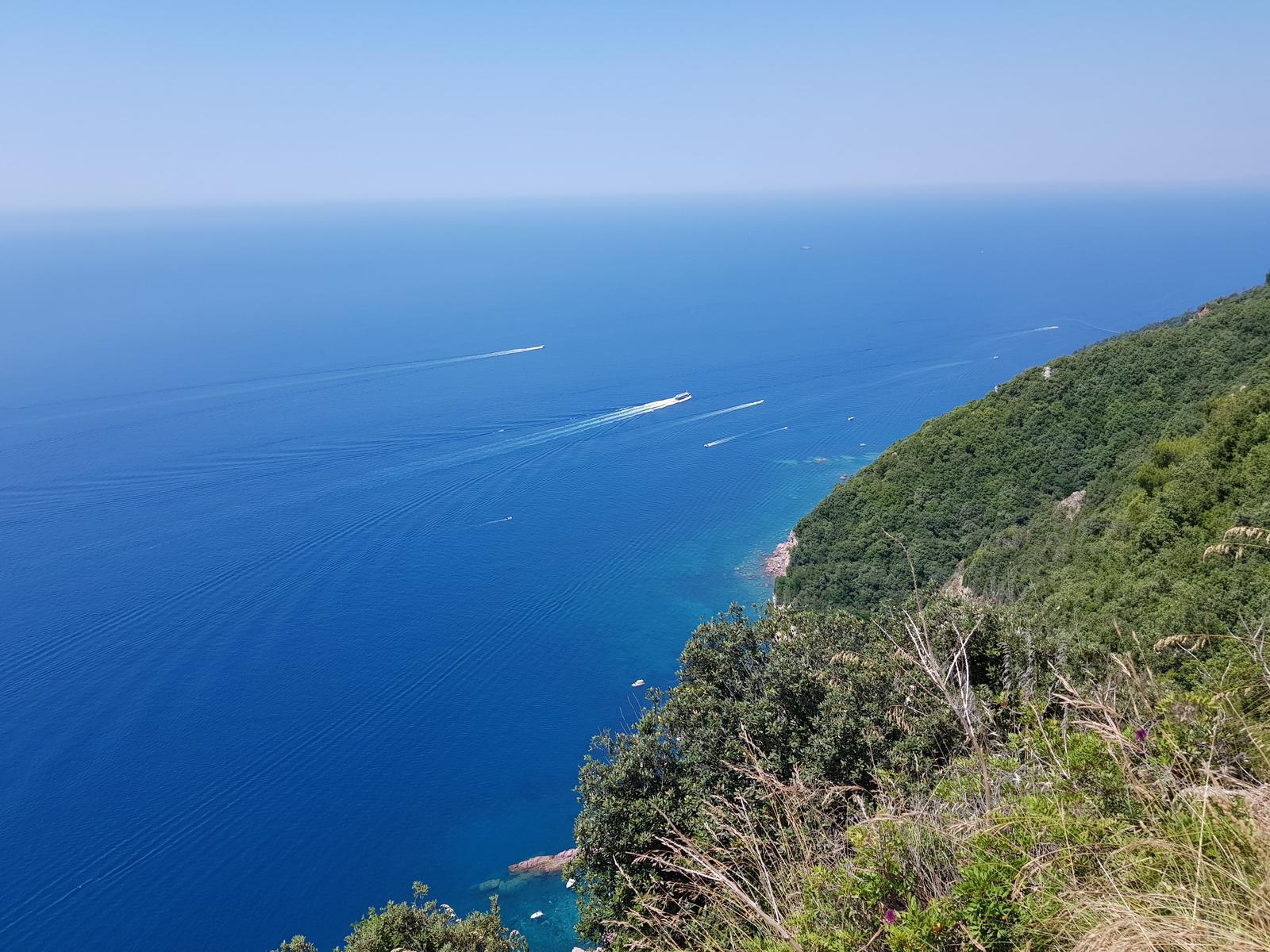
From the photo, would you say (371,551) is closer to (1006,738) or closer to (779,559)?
(779,559)

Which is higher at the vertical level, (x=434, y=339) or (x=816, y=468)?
(x=434, y=339)

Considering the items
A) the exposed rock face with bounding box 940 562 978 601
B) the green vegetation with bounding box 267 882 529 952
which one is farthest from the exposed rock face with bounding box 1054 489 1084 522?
the green vegetation with bounding box 267 882 529 952

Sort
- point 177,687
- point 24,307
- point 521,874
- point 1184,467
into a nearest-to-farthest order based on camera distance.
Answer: point 1184,467 < point 521,874 < point 177,687 < point 24,307

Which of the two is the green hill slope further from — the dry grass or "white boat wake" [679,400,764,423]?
"white boat wake" [679,400,764,423]

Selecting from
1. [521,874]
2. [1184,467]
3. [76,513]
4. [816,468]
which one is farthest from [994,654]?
[76,513]

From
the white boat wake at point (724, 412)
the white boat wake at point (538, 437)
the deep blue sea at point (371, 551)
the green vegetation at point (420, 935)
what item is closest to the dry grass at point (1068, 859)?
the green vegetation at point (420, 935)

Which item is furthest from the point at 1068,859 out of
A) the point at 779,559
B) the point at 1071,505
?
the point at 779,559

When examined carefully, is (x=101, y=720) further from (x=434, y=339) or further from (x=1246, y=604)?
(x=434, y=339)

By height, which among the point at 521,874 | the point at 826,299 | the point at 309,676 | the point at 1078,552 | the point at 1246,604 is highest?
the point at 826,299
